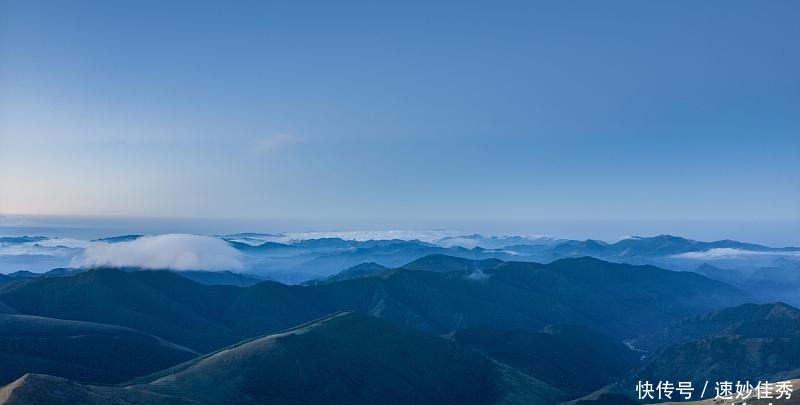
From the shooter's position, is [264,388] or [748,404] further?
[264,388]

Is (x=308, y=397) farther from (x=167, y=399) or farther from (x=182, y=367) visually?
(x=167, y=399)

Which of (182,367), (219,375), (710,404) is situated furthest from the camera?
(182,367)

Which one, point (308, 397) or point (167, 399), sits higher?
point (167, 399)

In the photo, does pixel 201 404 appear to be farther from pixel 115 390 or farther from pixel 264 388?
pixel 264 388

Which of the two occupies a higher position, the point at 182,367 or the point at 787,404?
the point at 787,404

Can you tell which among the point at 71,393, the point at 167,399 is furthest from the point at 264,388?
the point at 71,393

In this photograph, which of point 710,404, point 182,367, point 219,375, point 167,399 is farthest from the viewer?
point 182,367

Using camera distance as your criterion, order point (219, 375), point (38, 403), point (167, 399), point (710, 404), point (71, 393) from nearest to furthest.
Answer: point (38, 403) < point (71, 393) < point (710, 404) < point (167, 399) < point (219, 375)

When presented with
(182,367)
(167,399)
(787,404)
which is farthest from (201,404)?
(787,404)

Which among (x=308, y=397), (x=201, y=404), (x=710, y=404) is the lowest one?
(x=308, y=397)
